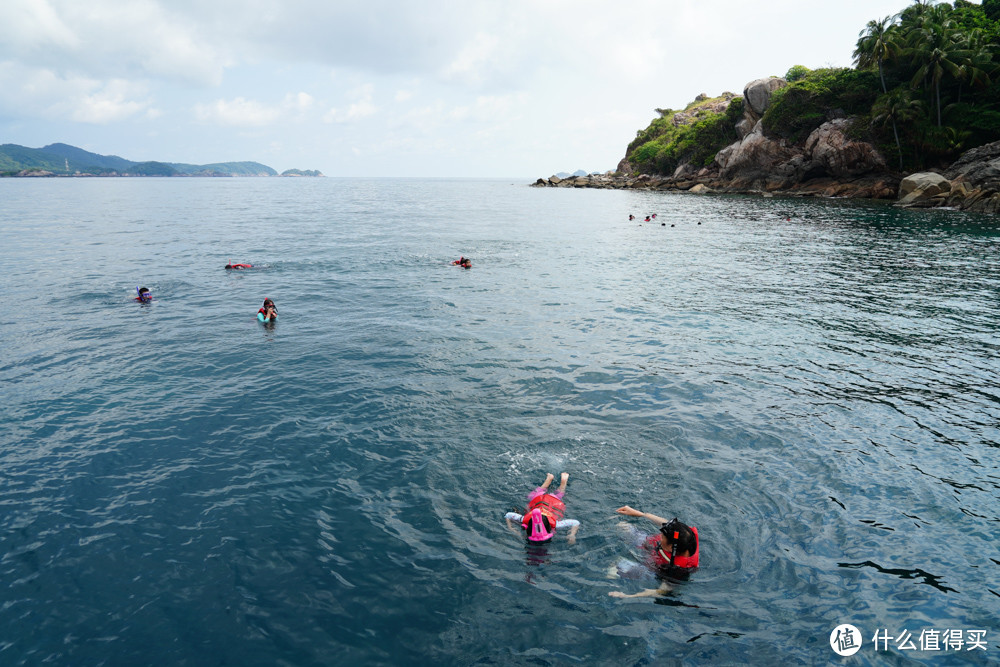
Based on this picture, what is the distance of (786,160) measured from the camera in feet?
292

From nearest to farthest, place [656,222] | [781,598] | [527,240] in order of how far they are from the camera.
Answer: [781,598] → [527,240] → [656,222]

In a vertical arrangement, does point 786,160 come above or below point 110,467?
above

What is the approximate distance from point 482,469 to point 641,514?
3967 millimetres

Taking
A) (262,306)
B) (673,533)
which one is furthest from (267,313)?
(673,533)

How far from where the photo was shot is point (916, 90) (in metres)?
71.3

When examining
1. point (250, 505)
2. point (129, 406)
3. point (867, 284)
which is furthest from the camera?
point (867, 284)

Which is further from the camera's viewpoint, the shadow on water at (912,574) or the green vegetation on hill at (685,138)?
the green vegetation on hill at (685,138)

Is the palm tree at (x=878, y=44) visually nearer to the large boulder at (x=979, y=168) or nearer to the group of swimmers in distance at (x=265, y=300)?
the large boulder at (x=979, y=168)

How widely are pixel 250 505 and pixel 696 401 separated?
504 inches

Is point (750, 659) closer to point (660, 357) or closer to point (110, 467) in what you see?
point (660, 357)

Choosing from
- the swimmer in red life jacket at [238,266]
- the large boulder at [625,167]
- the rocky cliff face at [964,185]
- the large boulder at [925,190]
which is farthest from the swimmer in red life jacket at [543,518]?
the large boulder at [625,167]

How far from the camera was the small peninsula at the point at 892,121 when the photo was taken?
6372 centimetres

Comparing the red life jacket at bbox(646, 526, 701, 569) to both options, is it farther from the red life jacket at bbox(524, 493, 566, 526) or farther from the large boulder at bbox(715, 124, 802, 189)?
the large boulder at bbox(715, 124, 802, 189)

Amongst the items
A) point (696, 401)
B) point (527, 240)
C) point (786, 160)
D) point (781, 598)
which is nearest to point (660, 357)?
point (696, 401)
